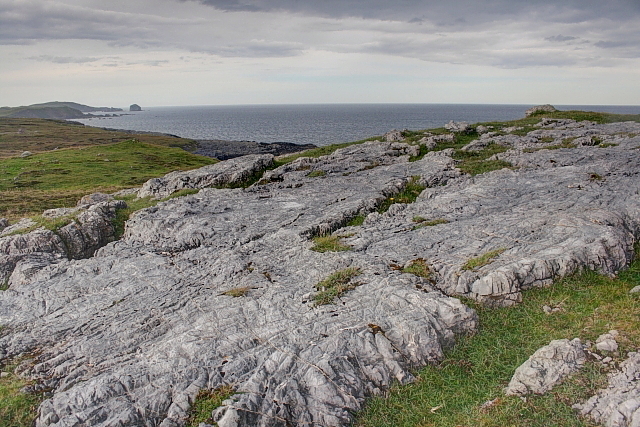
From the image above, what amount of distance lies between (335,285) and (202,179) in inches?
874

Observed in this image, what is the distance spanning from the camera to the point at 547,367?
9906 mm

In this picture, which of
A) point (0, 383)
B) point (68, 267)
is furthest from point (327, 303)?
point (68, 267)

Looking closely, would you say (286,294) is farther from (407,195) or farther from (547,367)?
(407,195)

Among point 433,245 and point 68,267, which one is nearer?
point 433,245

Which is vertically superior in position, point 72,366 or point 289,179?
point 289,179

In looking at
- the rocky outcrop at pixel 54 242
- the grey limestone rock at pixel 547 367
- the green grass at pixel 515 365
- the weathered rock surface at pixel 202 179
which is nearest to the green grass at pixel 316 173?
the weathered rock surface at pixel 202 179

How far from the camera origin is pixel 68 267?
1850cm

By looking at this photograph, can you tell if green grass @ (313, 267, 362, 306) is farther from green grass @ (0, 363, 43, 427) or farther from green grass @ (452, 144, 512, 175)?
green grass @ (452, 144, 512, 175)

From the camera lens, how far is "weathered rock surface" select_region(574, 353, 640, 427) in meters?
8.03

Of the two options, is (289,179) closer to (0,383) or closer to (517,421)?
(0,383)

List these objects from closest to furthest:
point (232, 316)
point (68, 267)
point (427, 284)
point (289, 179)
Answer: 1. point (232, 316)
2. point (427, 284)
3. point (68, 267)
4. point (289, 179)

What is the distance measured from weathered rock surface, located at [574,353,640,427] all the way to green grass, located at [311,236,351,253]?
10223 millimetres


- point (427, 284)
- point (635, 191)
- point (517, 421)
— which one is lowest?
point (517, 421)

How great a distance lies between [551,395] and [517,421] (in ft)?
3.85
